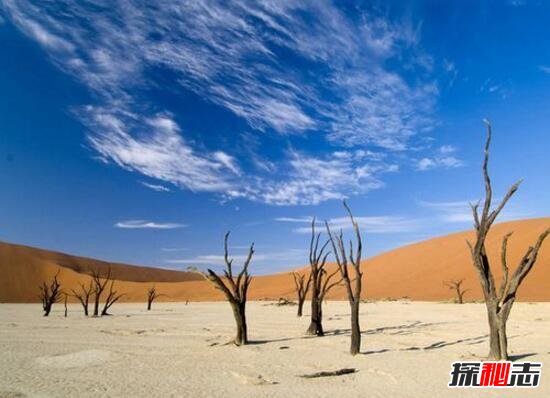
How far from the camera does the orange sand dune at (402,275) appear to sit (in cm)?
5150

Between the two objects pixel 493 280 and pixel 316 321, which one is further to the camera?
pixel 316 321

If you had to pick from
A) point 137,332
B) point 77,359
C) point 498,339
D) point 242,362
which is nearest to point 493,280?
point 498,339

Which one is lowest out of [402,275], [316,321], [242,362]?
[242,362]

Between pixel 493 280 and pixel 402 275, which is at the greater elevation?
pixel 402 275

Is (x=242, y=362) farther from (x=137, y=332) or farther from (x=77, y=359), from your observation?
(x=137, y=332)

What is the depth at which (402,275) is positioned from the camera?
66.4 m

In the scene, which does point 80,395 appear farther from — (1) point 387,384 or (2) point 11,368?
(1) point 387,384

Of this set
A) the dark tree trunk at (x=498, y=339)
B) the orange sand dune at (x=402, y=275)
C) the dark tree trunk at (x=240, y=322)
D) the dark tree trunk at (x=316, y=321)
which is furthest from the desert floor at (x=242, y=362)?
the orange sand dune at (x=402, y=275)

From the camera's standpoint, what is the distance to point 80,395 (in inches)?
297

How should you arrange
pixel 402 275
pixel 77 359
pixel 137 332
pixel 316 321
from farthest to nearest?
pixel 402 275 < pixel 137 332 < pixel 316 321 < pixel 77 359

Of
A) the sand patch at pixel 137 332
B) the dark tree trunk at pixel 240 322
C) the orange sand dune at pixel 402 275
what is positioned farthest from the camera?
the orange sand dune at pixel 402 275

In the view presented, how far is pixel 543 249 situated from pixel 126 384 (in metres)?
55.9

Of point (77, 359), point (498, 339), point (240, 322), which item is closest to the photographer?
point (498, 339)

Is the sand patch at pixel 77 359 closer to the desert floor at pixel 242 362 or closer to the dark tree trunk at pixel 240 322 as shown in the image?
the desert floor at pixel 242 362
